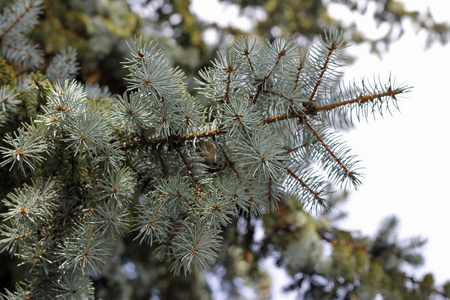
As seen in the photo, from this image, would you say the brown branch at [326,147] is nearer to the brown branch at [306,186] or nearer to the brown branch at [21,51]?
the brown branch at [306,186]

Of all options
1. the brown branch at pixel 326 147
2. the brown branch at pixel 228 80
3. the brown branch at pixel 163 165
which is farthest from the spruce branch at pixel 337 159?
the brown branch at pixel 163 165

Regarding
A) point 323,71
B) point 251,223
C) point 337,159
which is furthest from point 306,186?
point 251,223

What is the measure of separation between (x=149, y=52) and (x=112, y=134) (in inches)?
Answer: 5.5

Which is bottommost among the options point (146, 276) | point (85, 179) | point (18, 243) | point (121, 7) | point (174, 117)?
point (146, 276)

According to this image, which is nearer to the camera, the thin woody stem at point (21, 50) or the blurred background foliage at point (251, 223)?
the thin woody stem at point (21, 50)

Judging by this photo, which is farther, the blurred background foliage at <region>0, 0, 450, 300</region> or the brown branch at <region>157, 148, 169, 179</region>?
the blurred background foliage at <region>0, 0, 450, 300</region>

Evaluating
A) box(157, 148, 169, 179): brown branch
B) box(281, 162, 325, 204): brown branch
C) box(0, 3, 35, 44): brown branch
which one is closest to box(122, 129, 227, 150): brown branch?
box(157, 148, 169, 179): brown branch

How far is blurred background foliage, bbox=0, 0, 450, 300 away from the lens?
1389 mm

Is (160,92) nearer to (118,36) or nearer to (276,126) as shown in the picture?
(276,126)

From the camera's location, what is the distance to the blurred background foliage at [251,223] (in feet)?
4.56

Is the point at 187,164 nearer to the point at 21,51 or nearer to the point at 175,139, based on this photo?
the point at 175,139

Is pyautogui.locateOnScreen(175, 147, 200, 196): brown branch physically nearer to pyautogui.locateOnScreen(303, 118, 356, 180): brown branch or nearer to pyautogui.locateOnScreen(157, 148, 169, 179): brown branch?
pyautogui.locateOnScreen(157, 148, 169, 179): brown branch

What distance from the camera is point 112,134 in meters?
0.62

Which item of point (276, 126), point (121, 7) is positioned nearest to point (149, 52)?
point (276, 126)
